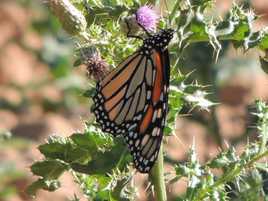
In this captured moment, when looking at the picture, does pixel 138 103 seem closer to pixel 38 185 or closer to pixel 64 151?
pixel 64 151

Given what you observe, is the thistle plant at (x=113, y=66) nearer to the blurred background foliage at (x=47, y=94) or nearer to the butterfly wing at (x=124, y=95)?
the butterfly wing at (x=124, y=95)

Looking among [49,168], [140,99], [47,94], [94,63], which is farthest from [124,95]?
[47,94]

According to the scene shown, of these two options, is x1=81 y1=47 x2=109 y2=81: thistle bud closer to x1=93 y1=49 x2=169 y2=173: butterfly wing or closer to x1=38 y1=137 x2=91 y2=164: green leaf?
x1=93 y1=49 x2=169 y2=173: butterfly wing

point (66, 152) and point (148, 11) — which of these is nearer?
point (148, 11)

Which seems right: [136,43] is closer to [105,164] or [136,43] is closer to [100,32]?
[100,32]

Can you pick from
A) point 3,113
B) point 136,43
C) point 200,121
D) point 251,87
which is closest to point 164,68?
point 136,43

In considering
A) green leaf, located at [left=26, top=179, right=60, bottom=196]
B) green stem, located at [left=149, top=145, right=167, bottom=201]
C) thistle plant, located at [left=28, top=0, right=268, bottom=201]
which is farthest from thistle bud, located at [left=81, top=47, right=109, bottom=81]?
green leaf, located at [left=26, top=179, right=60, bottom=196]
